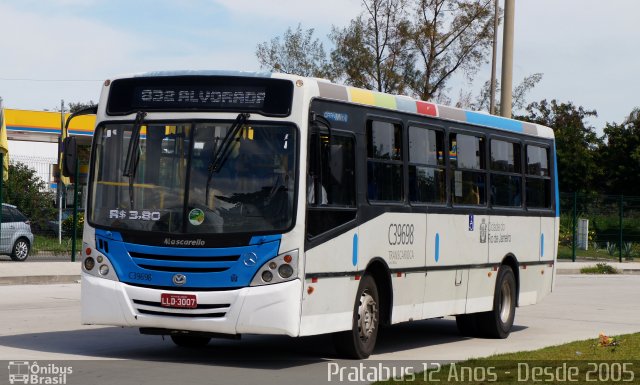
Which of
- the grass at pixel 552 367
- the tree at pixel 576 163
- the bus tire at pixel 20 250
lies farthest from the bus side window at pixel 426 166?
the tree at pixel 576 163

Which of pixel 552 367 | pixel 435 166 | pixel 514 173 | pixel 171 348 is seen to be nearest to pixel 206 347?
pixel 171 348

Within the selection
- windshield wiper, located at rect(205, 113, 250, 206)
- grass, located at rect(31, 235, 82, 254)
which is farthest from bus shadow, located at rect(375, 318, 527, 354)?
grass, located at rect(31, 235, 82, 254)

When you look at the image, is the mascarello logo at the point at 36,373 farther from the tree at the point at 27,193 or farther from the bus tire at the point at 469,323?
the tree at the point at 27,193

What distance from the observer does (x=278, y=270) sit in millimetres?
11883

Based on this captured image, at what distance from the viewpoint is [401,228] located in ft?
46.0

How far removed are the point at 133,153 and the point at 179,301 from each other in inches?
64.1

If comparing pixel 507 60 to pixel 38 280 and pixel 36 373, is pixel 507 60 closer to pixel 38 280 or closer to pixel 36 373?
pixel 38 280

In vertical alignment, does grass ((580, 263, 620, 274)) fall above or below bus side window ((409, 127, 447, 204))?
below

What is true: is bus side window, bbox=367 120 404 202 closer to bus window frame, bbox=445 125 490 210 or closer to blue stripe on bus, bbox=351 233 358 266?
blue stripe on bus, bbox=351 233 358 266

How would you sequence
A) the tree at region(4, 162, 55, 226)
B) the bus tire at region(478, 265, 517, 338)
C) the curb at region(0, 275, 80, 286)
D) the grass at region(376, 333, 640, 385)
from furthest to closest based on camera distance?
the tree at region(4, 162, 55, 226) < the curb at region(0, 275, 80, 286) < the bus tire at region(478, 265, 517, 338) < the grass at region(376, 333, 640, 385)

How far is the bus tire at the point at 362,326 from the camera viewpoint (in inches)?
511

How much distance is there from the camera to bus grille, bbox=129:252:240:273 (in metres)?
11.9

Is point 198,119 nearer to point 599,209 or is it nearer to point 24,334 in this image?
point 24,334

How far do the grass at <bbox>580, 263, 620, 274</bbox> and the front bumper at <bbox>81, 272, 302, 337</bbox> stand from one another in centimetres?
2922
